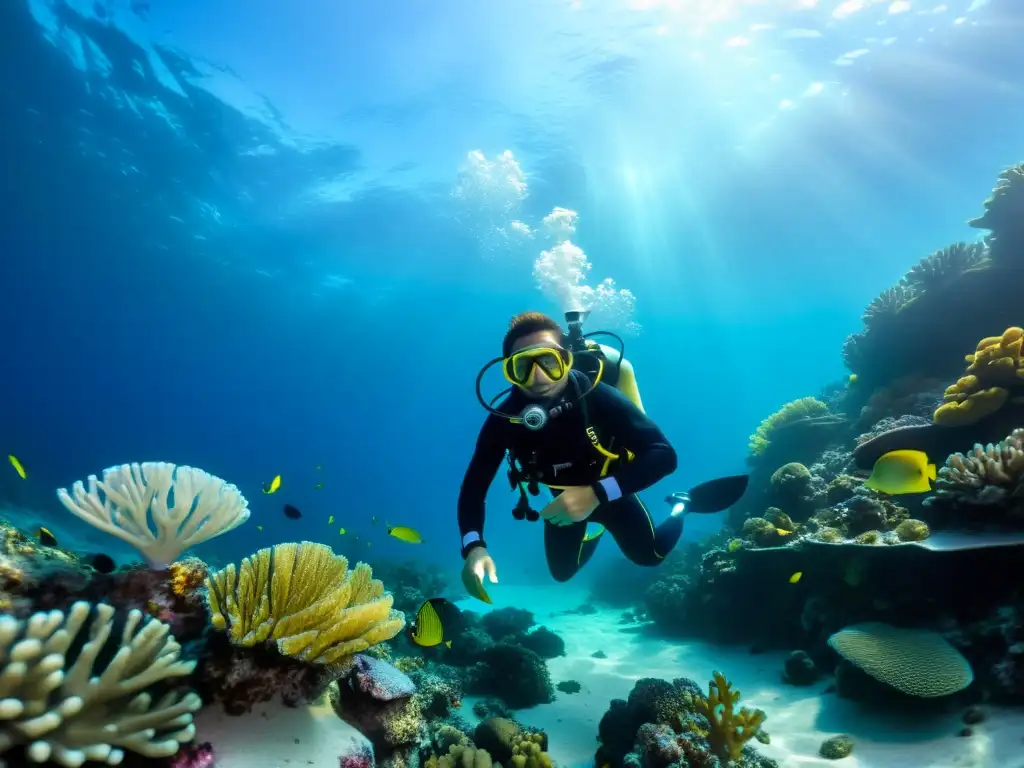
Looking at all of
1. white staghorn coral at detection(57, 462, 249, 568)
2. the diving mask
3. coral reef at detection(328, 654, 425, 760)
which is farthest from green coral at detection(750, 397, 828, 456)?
white staghorn coral at detection(57, 462, 249, 568)

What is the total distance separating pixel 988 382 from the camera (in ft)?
20.5

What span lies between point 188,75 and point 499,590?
1217 inches

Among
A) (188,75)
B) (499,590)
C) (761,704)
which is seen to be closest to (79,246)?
(188,75)

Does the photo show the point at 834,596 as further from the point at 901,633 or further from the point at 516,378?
the point at 516,378

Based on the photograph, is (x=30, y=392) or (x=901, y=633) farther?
(x=30, y=392)

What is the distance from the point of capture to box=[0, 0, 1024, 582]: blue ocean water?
21.4 meters

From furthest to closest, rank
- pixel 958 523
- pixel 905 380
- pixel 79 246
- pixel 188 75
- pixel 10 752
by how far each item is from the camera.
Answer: pixel 79 246
pixel 188 75
pixel 905 380
pixel 958 523
pixel 10 752

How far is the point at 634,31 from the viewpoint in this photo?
21266mm

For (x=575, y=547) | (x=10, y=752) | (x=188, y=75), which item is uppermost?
(x=188, y=75)

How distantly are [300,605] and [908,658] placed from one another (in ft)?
18.2

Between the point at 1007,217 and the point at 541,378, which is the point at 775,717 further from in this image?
the point at 1007,217

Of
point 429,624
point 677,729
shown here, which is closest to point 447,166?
point 429,624

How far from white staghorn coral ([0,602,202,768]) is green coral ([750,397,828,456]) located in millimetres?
13810

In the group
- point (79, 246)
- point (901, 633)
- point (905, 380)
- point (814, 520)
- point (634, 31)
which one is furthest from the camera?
point (79, 246)
